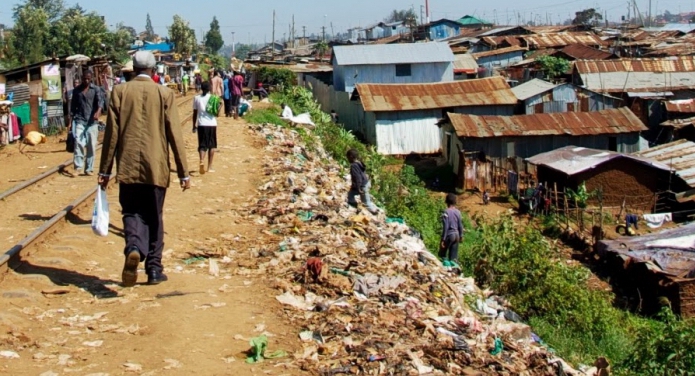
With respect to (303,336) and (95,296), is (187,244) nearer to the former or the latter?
(95,296)

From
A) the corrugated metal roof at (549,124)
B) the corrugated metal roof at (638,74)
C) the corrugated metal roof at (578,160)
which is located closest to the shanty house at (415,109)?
the corrugated metal roof at (549,124)

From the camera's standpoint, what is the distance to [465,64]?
47156mm

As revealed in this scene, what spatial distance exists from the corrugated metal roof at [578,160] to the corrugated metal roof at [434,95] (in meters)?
7.65

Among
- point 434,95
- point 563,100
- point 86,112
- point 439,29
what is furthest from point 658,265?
point 439,29

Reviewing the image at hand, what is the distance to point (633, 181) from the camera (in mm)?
22141

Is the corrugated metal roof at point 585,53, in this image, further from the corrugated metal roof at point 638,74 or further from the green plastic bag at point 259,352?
the green plastic bag at point 259,352

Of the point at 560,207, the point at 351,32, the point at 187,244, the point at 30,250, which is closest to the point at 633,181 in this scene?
the point at 560,207

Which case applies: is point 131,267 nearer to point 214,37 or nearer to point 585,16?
point 585,16

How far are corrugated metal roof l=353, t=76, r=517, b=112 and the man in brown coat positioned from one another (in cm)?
2411

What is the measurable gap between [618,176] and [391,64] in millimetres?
18286

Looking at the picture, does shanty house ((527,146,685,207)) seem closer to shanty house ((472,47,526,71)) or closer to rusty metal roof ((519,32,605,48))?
shanty house ((472,47,526,71))

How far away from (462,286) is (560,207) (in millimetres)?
14494

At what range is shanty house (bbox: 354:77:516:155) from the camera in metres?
30.2

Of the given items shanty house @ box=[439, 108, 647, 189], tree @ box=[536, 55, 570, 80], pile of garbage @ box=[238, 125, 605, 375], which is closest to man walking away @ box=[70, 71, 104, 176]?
pile of garbage @ box=[238, 125, 605, 375]
